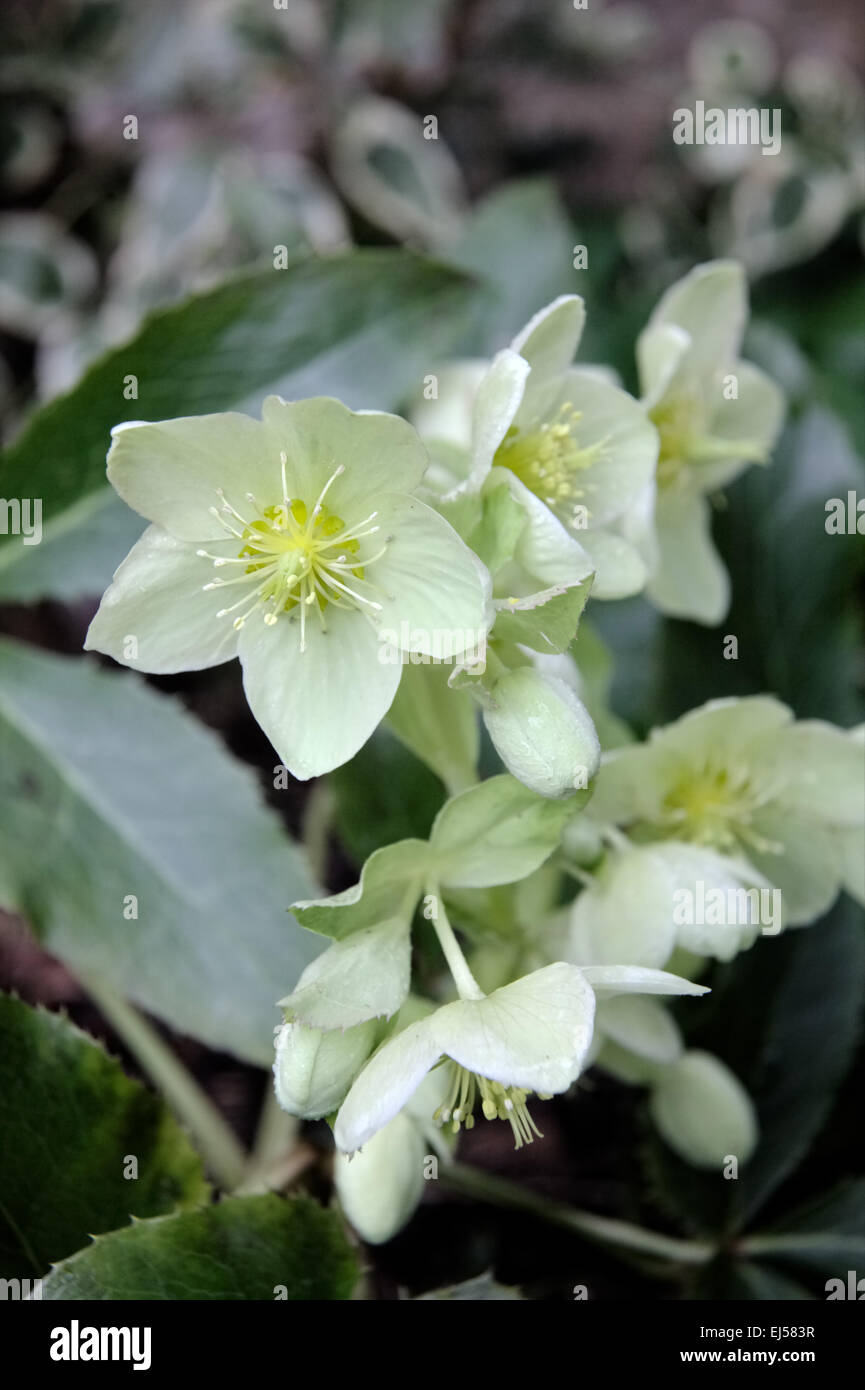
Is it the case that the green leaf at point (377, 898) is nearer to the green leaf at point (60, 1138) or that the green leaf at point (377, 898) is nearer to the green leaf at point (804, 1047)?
the green leaf at point (60, 1138)

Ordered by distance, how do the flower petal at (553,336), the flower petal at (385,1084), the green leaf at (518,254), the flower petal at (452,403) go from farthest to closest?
the green leaf at (518,254) → the flower petal at (452,403) → the flower petal at (553,336) → the flower petal at (385,1084)

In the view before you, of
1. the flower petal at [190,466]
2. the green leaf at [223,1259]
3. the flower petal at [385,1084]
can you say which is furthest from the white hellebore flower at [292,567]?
the green leaf at [223,1259]

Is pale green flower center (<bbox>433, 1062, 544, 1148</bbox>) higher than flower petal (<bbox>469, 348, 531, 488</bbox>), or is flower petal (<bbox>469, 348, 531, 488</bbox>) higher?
flower petal (<bbox>469, 348, 531, 488</bbox>)

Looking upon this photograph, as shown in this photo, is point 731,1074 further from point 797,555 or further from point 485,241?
point 485,241

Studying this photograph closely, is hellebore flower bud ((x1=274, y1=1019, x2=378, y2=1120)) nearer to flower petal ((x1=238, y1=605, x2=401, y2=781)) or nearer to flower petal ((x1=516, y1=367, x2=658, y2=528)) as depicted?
flower petal ((x1=238, y1=605, x2=401, y2=781))

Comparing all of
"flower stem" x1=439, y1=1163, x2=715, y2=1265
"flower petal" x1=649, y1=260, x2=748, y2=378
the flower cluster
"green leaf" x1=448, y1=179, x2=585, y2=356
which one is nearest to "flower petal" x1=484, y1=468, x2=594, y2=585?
the flower cluster
